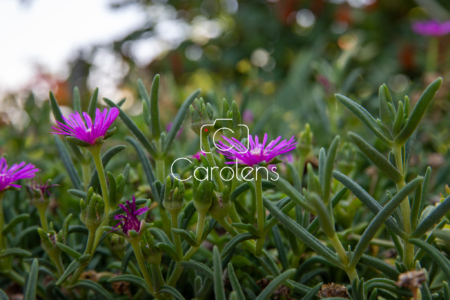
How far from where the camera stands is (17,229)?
460 mm

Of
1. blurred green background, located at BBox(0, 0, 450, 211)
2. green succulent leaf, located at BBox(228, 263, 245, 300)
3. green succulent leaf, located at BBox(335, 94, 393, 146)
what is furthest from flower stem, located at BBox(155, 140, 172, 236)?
blurred green background, located at BBox(0, 0, 450, 211)

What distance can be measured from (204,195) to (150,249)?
0.08 meters

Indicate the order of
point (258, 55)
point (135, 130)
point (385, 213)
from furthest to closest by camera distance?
1. point (258, 55)
2. point (135, 130)
3. point (385, 213)

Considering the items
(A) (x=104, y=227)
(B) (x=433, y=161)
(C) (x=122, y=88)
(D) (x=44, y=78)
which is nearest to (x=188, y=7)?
(C) (x=122, y=88)

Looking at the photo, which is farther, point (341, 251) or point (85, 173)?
point (85, 173)

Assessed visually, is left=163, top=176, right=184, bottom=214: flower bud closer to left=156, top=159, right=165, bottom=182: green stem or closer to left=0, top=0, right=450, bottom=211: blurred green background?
left=156, top=159, right=165, bottom=182: green stem

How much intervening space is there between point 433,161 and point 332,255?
0.35 m

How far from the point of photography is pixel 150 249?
33 cm

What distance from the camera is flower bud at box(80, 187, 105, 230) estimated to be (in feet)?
1.08

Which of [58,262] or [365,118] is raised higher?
[365,118]

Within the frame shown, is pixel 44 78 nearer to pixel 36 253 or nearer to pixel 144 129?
pixel 144 129

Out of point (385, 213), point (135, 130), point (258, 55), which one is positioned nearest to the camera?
point (385, 213)

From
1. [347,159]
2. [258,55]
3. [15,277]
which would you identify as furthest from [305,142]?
[258,55]

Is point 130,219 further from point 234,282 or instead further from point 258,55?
point 258,55
